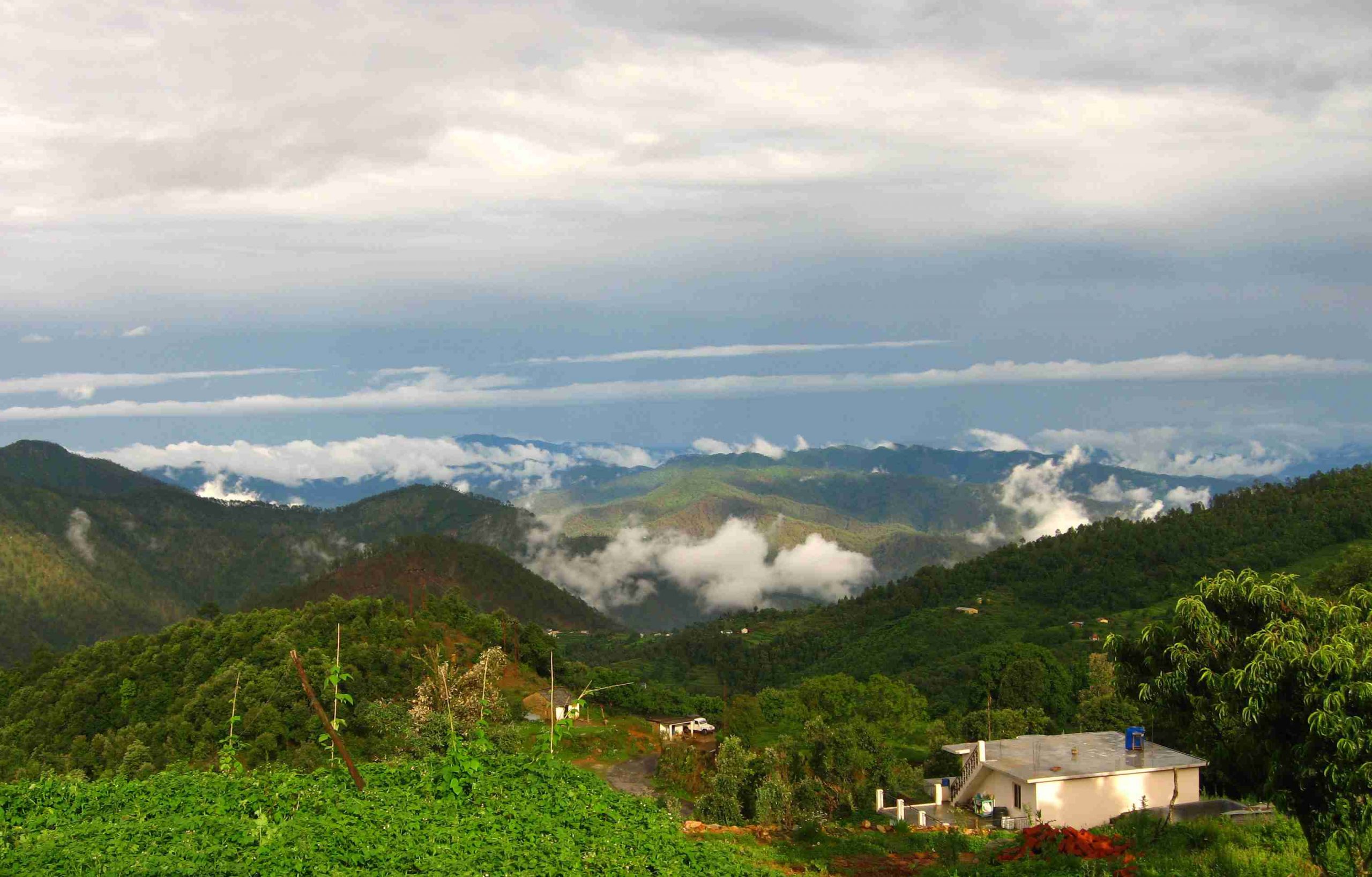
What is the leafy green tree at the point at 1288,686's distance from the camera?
579 inches


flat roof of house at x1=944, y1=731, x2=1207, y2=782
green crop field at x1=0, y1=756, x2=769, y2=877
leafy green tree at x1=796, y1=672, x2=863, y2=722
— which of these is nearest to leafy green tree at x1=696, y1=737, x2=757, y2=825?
flat roof of house at x1=944, y1=731, x2=1207, y2=782

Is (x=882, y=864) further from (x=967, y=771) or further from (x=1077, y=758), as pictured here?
(x=967, y=771)

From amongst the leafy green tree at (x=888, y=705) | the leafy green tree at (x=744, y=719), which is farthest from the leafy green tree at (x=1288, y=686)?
the leafy green tree at (x=744, y=719)

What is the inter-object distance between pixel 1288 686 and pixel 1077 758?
A: 932 inches

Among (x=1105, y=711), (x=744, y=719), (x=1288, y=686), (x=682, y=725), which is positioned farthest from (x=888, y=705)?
(x=1288, y=686)

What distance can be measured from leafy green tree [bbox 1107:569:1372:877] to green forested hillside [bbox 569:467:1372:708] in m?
96.5

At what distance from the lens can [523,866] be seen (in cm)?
1302

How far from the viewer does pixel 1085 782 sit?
1366 inches

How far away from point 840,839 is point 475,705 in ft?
75.4

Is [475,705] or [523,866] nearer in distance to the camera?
[523,866]

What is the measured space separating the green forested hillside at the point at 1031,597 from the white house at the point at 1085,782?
243 feet

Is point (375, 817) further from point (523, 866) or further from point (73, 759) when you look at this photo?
point (73, 759)

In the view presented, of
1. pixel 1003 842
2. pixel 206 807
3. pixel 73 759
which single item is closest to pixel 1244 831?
pixel 1003 842

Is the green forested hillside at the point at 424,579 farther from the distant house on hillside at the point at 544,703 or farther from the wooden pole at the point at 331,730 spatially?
the wooden pole at the point at 331,730
